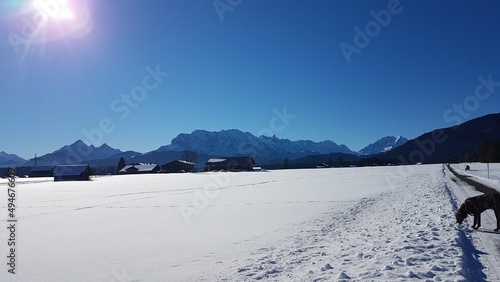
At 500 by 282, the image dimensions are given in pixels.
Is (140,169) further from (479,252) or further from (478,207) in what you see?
(479,252)

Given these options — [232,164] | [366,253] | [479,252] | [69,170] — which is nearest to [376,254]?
[366,253]

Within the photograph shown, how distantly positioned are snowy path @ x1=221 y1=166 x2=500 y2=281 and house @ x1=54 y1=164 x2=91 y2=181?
86.4 meters

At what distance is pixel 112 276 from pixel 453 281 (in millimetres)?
6230

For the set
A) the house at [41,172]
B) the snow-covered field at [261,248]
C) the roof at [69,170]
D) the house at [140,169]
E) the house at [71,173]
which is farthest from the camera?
the house at [140,169]

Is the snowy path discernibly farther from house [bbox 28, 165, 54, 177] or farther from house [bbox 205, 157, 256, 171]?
house [bbox 28, 165, 54, 177]

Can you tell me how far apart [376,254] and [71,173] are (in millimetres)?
91200

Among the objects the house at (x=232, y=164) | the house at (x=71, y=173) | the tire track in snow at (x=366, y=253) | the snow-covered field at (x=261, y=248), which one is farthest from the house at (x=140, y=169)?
the tire track in snow at (x=366, y=253)

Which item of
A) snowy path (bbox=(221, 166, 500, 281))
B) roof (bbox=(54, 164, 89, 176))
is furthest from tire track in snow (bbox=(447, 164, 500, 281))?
roof (bbox=(54, 164, 89, 176))

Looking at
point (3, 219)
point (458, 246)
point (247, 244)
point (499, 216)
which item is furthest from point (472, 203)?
point (3, 219)

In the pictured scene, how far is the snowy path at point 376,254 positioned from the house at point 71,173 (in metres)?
86.4

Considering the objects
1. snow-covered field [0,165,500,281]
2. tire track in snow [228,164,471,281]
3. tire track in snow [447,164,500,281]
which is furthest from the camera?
snow-covered field [0,165,500,281]

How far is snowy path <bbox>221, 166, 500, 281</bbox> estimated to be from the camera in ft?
19.3

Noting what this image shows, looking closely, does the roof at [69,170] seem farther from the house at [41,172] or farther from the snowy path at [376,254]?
the snowy path at [376,254]

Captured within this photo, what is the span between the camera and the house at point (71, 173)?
82625mm
